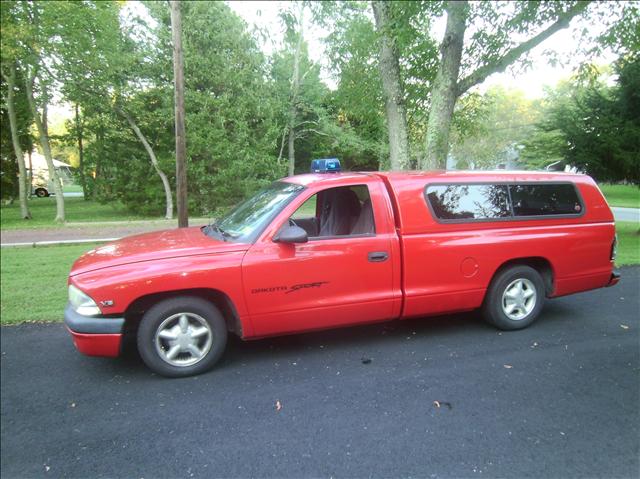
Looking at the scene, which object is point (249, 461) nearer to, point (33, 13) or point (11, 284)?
point (11, 284)

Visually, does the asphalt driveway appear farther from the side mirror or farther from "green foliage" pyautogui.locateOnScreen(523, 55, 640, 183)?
"green foliage" pyautogui.locateOnScreen(523, 55, 640, 183)

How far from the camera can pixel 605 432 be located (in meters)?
2.80

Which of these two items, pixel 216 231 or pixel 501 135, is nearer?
pixel 216 231

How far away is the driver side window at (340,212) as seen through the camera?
13.5 ft

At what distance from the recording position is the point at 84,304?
3330 millimetres

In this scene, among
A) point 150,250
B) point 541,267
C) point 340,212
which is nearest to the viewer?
point 150,250

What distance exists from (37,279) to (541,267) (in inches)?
279

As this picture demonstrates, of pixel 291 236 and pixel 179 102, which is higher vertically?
pixel 179 102

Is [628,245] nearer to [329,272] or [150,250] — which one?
[329,272]

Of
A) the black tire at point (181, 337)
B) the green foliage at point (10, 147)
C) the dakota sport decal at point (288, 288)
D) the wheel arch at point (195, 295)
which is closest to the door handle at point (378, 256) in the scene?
the dakota sport decal at point (288, 288)

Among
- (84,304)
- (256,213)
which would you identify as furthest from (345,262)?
(84,304)

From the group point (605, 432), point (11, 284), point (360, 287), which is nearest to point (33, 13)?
point (11, 284)

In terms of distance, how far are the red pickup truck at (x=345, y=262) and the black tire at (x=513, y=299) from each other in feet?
0.05

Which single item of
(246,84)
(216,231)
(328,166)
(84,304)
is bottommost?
(84,304)
